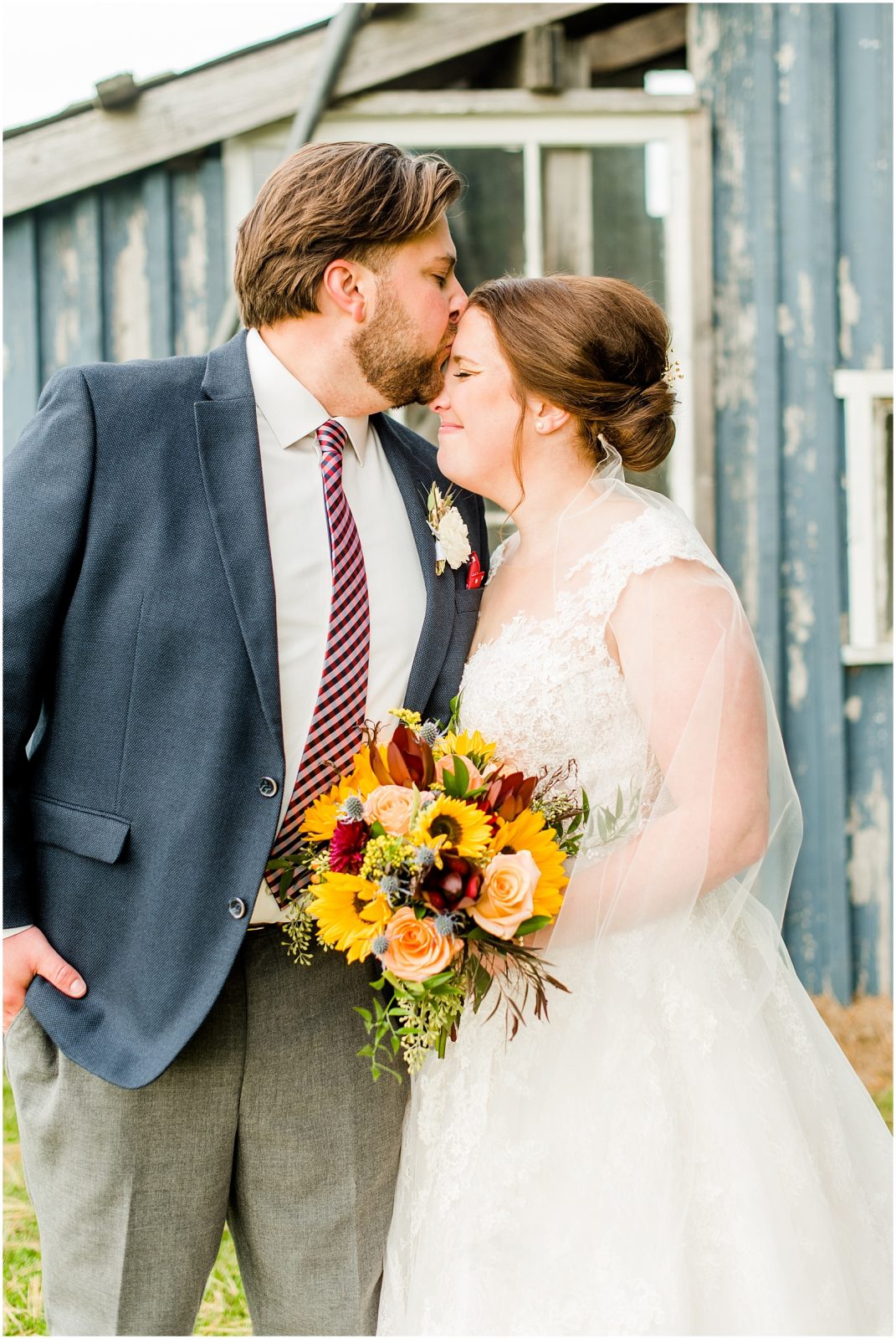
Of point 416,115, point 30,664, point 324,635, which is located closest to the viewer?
point 30,664

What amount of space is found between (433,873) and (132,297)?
3477mm

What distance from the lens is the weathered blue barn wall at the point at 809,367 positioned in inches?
183

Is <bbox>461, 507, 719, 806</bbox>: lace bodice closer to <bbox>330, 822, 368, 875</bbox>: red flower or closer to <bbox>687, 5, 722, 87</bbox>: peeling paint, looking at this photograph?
<bbox>330, 822, 368, 875</bbox>: red flower

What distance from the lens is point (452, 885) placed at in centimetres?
182

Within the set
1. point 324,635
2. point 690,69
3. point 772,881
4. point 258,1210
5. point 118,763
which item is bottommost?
point 258,1210

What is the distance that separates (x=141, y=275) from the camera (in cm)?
457

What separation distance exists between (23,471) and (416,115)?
3.10 meters

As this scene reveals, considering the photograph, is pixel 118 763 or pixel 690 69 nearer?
pixel 118 763

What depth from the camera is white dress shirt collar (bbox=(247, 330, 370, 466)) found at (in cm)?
234

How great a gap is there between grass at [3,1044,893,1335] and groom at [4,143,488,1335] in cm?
97

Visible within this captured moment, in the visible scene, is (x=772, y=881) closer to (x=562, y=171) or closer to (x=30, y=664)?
(x=30, y=664)

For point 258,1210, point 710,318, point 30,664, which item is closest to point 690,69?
point 710,318

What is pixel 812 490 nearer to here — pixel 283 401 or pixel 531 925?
pixel 283 401

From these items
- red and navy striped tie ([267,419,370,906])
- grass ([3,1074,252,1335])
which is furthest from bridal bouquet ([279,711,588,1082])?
grass ([3,1074,252,1335])
